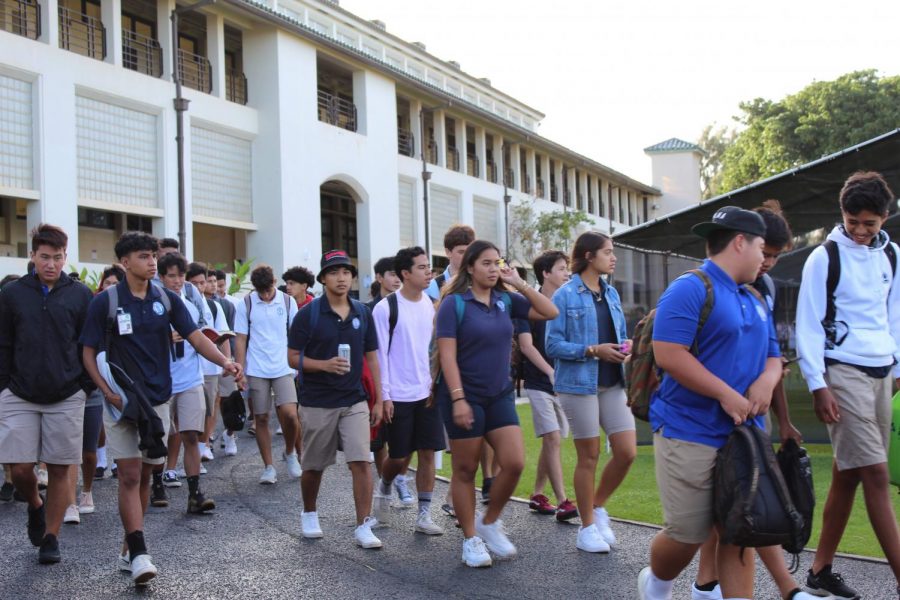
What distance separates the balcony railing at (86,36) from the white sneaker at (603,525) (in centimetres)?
1991

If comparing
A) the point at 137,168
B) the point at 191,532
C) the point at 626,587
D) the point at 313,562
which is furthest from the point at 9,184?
the point at 626,587

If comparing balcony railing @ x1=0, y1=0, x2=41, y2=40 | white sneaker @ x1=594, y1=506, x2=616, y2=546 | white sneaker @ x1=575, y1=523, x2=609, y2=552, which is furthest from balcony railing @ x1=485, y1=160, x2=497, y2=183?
white sneaker @ x1=575, y1=523, x2=609, y2=552

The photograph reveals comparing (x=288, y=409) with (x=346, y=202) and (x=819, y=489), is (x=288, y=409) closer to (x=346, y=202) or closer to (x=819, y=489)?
(x=819, y=489)

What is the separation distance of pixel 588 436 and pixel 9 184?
17.0 m

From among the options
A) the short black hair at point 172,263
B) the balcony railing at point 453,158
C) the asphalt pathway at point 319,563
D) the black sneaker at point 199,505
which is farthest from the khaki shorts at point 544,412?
the balcony railing at point 453,158

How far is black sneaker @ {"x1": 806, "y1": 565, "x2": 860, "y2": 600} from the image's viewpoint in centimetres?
491

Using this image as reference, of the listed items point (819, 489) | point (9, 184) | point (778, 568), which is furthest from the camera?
point (9, 184)

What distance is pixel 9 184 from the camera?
19578 millimetres

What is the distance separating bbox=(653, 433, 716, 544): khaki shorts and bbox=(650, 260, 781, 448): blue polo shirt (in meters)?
0.06

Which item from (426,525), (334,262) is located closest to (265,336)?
(334,262)

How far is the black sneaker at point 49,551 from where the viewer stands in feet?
19.5

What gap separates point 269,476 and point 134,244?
3708mm

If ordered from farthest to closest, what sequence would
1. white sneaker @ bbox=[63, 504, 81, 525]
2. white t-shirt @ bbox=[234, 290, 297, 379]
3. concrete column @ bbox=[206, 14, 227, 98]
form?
concrete column @ bbox=[206, 14, 227, 98]
white t-shirt @ bbox=[234, 290, 297, 379]
white sneaker @ bbox=[63, 504, 81, 525]

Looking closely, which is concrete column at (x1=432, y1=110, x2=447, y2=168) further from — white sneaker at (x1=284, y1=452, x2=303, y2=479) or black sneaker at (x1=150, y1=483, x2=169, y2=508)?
black sneaker at (x1=150, y1=483, x2=169, y2=508)
